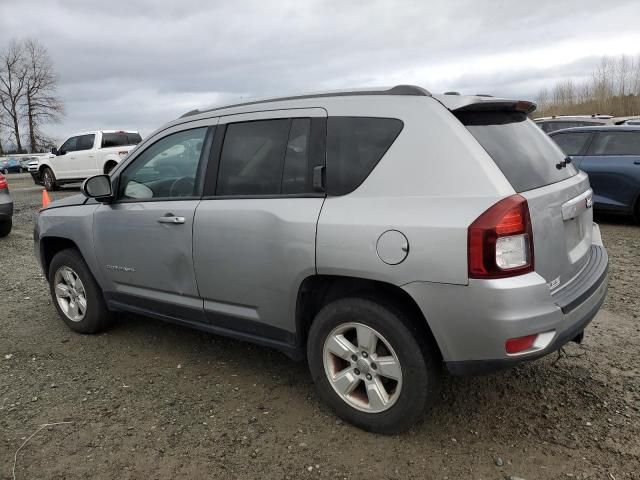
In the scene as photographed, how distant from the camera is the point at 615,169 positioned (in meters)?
8.12

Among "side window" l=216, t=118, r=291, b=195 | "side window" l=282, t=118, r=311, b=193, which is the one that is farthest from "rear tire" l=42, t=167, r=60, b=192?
"side window" l=282, t=118, r=311, b=193

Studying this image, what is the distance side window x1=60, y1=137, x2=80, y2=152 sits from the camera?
17.3 metres

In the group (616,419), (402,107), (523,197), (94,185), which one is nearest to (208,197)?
(94,185)

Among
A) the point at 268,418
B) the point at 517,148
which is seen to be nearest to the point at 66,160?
the point at 268,418

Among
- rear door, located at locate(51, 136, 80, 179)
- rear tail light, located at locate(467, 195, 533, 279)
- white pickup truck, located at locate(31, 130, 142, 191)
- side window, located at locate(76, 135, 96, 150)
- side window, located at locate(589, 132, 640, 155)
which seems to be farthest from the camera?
rear door, located at locate(51, 136, 80, 179)

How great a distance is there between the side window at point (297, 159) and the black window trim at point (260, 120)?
0.08 ft

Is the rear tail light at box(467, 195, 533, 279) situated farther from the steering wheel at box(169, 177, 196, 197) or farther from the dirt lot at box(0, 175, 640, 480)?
the steering wheel at box(169, 177, 196, 197)

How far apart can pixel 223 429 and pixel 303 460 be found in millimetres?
547

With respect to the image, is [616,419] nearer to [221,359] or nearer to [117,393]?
[221,359]

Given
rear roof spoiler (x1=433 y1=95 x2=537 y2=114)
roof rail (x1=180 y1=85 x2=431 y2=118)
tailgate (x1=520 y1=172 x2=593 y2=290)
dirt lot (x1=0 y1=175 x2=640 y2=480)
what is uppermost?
roof rail (x1=180 y1=85 x2=431 y2=118)

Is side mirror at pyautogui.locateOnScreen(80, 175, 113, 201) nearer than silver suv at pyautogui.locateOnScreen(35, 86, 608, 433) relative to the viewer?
No

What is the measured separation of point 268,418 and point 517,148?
2024 mm

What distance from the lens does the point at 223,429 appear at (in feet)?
9.71

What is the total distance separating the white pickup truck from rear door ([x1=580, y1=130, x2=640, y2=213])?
500 inches
